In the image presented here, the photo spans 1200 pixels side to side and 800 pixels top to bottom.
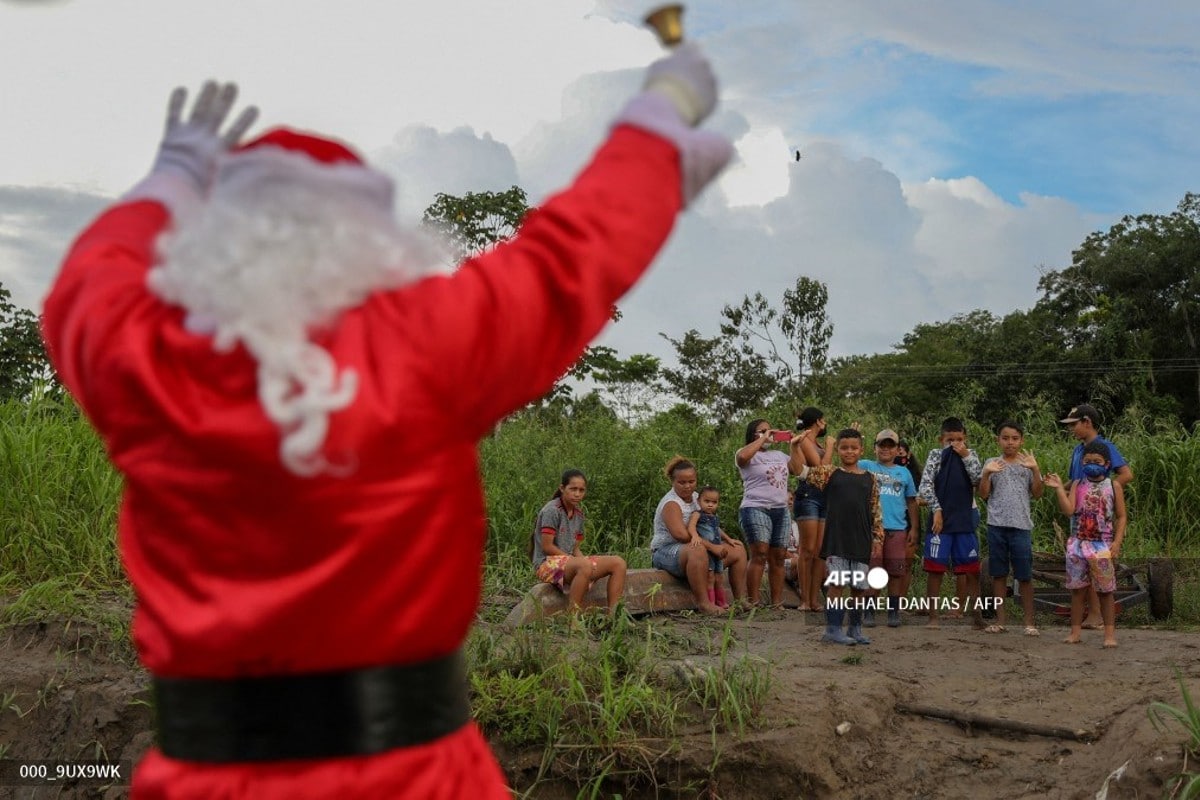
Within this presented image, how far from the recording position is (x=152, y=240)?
5.79ft

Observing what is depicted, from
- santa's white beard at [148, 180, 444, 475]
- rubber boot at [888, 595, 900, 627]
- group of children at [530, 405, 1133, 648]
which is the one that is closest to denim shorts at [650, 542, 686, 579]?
group of children at [530, 405, 1133, 648]

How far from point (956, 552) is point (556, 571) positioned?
10.00ft

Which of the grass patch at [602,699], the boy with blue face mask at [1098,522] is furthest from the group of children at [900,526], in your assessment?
the grass patch at [602,699]

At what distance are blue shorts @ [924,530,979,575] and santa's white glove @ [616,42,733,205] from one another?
7.71 m

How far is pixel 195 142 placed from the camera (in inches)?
70.4

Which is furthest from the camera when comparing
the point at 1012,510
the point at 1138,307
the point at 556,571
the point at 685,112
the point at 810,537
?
the point at 1138,307

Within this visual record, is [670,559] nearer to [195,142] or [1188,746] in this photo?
[1188,746]

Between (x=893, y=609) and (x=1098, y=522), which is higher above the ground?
(x=1098, y=522)

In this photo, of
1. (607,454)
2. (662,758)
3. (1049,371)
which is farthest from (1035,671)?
(1049,371)

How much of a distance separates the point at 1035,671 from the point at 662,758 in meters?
2.86

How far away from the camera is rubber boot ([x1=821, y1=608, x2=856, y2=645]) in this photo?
7.90m

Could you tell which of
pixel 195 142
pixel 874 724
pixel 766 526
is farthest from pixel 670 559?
pixel 195 142

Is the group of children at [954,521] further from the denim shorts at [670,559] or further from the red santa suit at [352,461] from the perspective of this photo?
the red santa suit at [352,461]

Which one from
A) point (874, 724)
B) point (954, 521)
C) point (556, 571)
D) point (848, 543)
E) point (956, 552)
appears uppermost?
point (954, 521)
